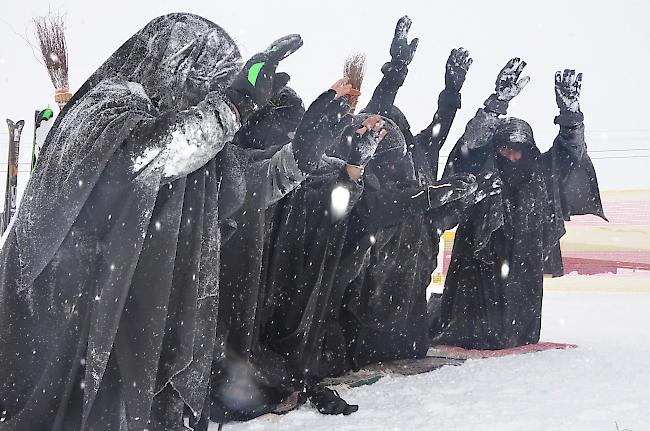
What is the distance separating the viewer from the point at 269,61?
2564 mm

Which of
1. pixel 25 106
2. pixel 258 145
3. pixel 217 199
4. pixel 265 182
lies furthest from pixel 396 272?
pixel 25 106

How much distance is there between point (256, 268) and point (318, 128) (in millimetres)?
718

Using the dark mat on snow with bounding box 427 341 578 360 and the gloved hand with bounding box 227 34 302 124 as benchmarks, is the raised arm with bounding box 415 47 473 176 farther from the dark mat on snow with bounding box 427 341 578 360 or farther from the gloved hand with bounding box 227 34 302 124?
the gloved hand with bounding box 227 34 302 124

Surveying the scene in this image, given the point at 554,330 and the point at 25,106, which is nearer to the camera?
the point at 554,330

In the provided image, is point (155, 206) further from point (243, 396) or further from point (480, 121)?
point (480, 121)

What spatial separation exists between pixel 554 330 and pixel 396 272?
2.62m

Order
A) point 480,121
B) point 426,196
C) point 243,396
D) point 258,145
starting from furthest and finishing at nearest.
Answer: point 480,121
point 426,196
point 258,145
point 243,396

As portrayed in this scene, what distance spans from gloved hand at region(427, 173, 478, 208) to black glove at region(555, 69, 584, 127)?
1052mm

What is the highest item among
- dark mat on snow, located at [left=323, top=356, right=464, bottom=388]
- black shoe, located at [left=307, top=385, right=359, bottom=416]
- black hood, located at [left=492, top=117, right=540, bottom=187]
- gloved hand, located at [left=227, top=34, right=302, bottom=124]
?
gloved hand, located at [left=227, top=34, right=302, bottom=124]

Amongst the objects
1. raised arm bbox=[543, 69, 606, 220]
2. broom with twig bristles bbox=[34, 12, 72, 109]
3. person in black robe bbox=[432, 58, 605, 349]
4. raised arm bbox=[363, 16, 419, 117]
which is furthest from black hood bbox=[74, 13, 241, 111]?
broom with twig bristles bbox=[34, 12, 72, 109]

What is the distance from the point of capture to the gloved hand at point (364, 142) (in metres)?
3.71

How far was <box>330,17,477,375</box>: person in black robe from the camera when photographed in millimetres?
4367

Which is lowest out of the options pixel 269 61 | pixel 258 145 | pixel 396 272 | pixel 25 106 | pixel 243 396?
Answer: pixel 243 396

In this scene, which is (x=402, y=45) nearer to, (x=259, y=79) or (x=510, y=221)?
(x=510, y=221)
